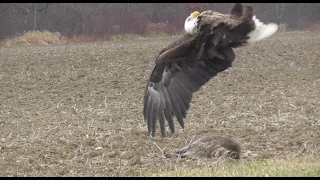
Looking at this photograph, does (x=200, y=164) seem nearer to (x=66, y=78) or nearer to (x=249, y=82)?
(x=249, y=82)

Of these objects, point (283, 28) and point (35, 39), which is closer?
point (35, 39)

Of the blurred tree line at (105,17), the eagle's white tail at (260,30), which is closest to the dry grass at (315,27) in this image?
the blurred tree line at (105,17)

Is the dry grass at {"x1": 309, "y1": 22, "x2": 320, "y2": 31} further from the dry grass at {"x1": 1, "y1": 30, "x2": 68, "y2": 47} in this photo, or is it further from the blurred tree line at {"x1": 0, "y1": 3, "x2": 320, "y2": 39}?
the dry grass at {"x1": 1, "y1": 30, "x2": 68, "y2": 47}

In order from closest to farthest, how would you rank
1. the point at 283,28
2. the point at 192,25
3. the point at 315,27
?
the point at 192,25 → the point at 315,27 → the point at 283,28

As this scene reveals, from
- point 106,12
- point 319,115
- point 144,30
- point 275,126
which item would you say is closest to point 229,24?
point 275,126

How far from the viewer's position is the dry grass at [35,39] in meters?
28.5

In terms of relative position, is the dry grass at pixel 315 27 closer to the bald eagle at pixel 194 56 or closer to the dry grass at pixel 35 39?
the dry grass at pixel 35 39

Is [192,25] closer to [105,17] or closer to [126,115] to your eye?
[126,115]

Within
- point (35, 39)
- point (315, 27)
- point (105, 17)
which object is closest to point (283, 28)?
point (315, 27)

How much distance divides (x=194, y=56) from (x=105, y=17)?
28068mm

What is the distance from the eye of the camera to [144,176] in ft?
19.1

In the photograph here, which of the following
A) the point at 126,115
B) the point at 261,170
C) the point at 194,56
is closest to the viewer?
the point at 261,170

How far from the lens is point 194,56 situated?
6.30 meters

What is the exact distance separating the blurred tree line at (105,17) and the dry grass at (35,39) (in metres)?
1.82
